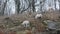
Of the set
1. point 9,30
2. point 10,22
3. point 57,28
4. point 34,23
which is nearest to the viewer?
point 57,28

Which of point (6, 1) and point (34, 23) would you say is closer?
point (34, 23)

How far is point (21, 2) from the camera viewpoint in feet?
67.8

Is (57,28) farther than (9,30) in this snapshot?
No

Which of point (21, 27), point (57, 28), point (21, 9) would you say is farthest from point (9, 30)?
point (21, 9)

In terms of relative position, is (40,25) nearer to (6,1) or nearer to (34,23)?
(34,23)

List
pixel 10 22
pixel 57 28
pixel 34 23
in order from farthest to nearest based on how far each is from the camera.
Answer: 1. pixel 10 22
2. pixel 34 23
3. pixel 57 28

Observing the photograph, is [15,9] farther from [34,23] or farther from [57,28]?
[57,28]

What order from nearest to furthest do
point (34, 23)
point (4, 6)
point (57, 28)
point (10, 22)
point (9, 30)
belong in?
point (57, 28) → point (9, 30) → point (34, 23) → point (10, 22) → point (4, 6)

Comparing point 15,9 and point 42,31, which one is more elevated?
point 15,9

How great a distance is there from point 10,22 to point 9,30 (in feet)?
5.05

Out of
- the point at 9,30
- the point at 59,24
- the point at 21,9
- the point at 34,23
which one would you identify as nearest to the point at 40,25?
the point at 34,23

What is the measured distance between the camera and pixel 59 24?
8695 mm

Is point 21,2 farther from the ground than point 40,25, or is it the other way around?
point 21,2

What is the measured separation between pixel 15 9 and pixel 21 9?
0.76 metres
